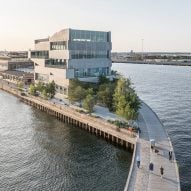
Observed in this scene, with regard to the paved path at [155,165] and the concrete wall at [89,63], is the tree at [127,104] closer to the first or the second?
the paved path at [155,165]

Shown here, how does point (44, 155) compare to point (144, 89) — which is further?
point (144, 89)

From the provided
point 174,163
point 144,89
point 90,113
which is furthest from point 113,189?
point 144,89

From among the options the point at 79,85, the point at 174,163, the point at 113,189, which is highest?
the point at 79,85

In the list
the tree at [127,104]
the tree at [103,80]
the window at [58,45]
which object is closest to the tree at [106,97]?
the tree at [127,104]

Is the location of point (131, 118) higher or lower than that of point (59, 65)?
Answer: lower

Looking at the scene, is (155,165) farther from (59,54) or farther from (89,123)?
(59,54)

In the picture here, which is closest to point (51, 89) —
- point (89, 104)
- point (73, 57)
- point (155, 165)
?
point (73, 57)

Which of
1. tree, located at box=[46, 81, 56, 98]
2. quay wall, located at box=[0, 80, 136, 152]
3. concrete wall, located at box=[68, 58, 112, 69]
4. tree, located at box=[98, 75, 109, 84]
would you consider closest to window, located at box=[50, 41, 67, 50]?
concrete wall, located at box=[68, 58, 112, 69]

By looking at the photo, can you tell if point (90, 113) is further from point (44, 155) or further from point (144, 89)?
point (144, 89)
